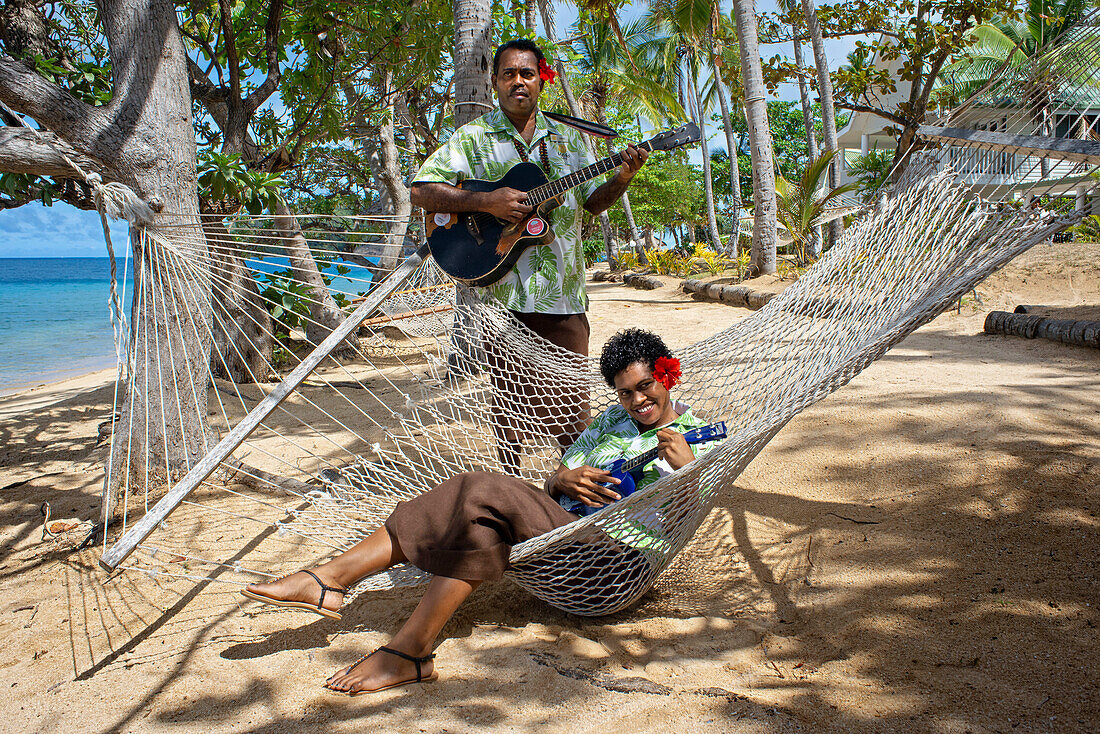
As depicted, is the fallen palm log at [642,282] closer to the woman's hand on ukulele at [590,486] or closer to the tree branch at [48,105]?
the tree branch at [48,105]

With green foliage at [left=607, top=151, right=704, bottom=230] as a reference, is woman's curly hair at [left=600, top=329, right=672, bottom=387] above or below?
below

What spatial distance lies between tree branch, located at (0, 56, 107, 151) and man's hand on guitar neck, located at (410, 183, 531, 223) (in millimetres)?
1145

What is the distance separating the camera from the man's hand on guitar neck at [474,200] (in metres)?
2.05

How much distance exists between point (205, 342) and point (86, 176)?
0.77 m

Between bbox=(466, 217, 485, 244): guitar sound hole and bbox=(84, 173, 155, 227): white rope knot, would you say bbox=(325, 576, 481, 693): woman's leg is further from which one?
bbox=(84, 173, 155, 227): white rope knot

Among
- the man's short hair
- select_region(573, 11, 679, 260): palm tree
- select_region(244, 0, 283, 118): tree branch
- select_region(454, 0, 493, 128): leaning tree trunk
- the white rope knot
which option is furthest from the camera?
select_region(573, 11, 679, 260): palm tree

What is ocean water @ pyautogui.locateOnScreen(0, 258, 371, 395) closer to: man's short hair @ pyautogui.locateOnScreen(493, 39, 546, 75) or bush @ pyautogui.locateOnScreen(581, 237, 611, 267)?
man's short hair @ pyautogui.locateOnScreen(493, 39, 546, 75)

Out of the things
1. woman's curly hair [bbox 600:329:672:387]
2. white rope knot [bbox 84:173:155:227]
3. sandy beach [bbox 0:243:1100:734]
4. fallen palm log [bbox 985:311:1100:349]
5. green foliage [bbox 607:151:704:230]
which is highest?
green foliage [bbox 607:151:704:230]

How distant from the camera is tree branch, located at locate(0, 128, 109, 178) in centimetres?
202

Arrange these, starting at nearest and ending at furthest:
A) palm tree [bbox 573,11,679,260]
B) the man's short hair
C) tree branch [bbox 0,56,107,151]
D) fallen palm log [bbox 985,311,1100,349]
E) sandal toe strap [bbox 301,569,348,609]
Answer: sandal toe strap [bbox 301,569,348,609] < the man's short hair < tree branch [bbox 0,56,107,151] < fallen palm log [bbox 985,311,1100,349] < palm tree [bbox 573,11,679,260]

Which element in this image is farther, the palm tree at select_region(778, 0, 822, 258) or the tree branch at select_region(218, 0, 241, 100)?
the palm tree at select_region(778, 0, 822, 258)

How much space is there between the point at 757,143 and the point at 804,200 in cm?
80

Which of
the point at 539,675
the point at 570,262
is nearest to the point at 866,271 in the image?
the point at 570,262

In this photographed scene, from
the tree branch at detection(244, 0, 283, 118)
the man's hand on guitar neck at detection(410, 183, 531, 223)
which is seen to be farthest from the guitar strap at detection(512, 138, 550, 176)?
the tree branch at detection(244, 0, 283, 118)
